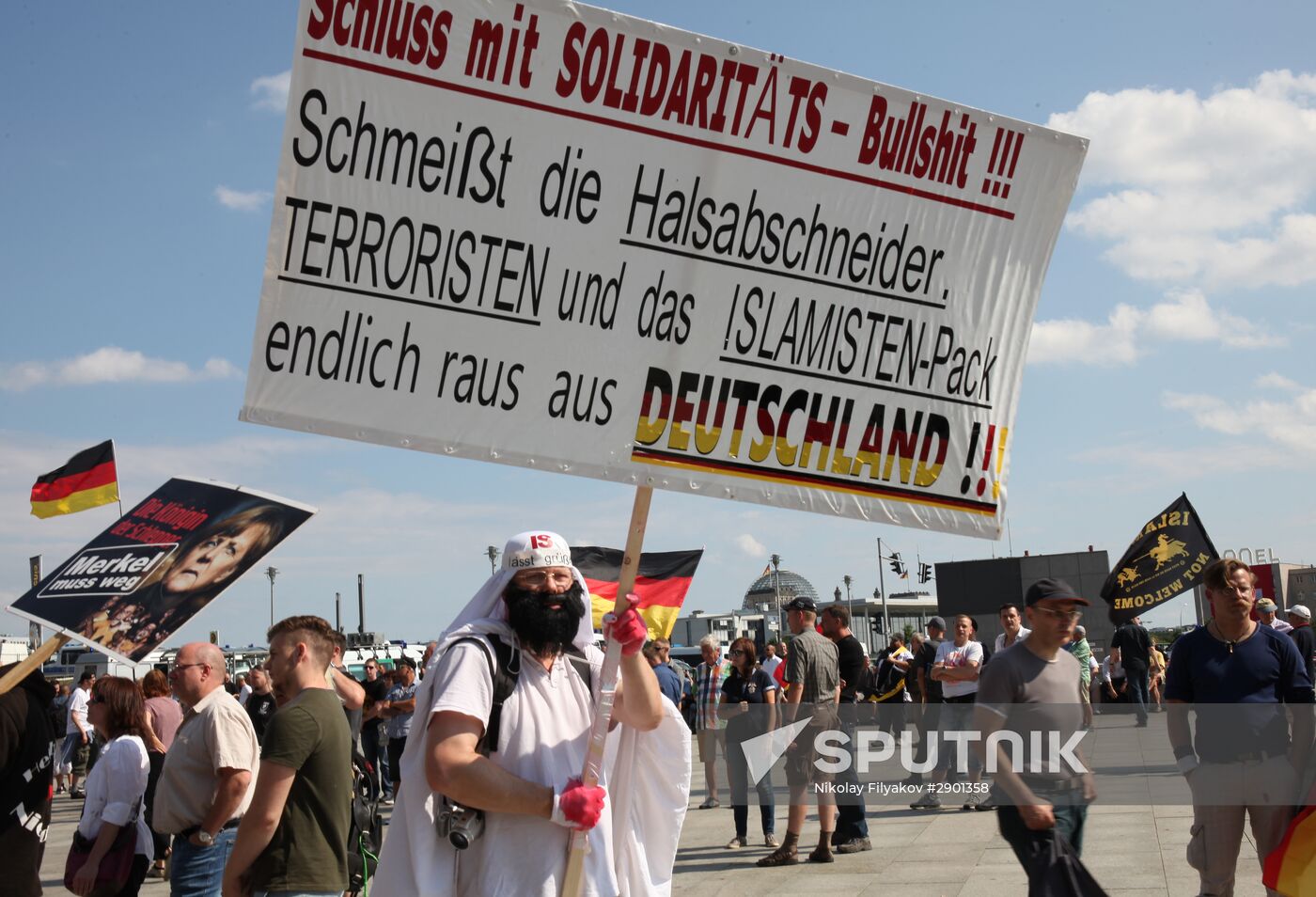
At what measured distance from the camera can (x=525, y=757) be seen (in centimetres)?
350

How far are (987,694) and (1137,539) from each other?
335 inches

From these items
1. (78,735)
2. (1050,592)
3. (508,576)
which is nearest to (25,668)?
(508,576)

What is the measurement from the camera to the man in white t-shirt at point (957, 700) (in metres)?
11.1

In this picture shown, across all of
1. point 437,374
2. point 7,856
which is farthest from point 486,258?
point 7,856

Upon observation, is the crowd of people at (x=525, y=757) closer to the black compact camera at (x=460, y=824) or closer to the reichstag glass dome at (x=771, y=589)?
the black compact camera at (x=460, y=824)

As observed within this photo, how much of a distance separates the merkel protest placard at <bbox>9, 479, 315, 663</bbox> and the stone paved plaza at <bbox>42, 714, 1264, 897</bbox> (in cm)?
386

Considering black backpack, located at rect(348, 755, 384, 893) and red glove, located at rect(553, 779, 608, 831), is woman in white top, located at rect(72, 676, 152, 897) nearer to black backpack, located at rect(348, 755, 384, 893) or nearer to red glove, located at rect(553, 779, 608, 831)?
black backpack, located at rect(348, 755, 384, 893)

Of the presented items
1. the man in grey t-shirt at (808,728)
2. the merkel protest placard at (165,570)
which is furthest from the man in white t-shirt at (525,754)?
the man in grey t-shirt at (808,728)

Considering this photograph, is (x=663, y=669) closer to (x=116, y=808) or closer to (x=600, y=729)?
(x=116, y=808)

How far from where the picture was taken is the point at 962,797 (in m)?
12.3

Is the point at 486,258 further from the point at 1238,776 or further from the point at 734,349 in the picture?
the point at 1238,776

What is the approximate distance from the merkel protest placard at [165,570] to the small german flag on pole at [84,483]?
555 cm

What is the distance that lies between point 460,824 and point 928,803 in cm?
973

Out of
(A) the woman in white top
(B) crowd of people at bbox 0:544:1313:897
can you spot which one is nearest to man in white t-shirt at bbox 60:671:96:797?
(B) crowd of people at bbox 0:544:1313:897
